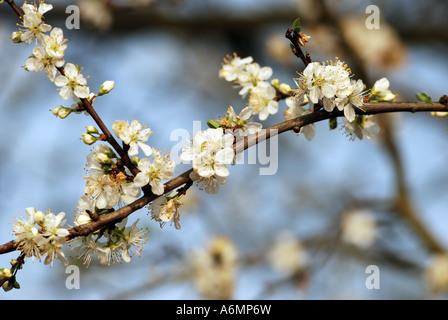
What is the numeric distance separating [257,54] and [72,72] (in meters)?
4.91

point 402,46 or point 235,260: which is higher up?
point 402,46

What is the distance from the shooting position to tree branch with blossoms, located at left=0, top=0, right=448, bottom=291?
1.36 m

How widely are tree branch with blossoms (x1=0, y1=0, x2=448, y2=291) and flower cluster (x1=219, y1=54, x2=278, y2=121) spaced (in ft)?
0.55

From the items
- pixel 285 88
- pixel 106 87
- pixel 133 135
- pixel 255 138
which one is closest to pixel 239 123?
pixel 255 138

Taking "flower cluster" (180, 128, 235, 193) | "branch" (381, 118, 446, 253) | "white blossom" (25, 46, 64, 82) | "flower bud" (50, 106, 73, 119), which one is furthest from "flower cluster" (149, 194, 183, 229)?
"branch" (381, 118, 446, 253)

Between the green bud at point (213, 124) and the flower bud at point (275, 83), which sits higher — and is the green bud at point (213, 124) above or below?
below

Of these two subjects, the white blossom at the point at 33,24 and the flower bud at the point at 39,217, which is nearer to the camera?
the flower bud at the point at 39,217

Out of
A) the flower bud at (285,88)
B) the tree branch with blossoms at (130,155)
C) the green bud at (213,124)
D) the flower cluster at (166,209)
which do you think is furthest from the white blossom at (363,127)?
the flower cluster at (166,209)

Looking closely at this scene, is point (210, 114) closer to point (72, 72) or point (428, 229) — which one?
point (428, 229)

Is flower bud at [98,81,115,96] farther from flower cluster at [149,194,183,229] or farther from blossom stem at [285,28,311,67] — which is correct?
blossom stem at [285,28,311,67]

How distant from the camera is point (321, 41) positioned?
4488 mm

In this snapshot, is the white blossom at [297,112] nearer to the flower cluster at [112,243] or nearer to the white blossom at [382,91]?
the white blossom at [382,91]

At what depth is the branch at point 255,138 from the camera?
4.42 ft

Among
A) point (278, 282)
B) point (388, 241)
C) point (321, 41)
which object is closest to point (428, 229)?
point (388, 241)
